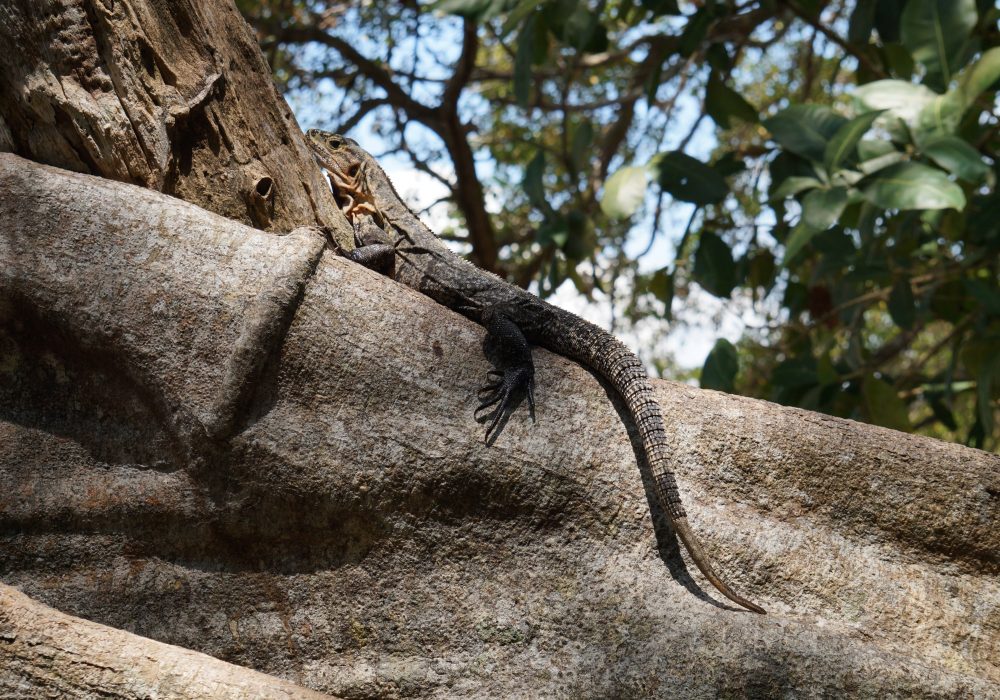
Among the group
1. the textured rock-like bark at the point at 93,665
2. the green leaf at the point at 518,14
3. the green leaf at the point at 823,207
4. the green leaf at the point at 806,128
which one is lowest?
the textured rock-like bark at the point at 93,665

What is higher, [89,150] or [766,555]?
[89,150]

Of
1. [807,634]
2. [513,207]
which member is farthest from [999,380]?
[513,207]

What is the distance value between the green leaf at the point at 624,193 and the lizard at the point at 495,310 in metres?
1.05

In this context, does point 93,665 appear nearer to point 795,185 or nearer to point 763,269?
point 795,185

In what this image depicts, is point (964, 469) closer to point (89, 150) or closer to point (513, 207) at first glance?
point (89, 150)

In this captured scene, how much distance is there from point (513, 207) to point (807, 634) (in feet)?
27.7

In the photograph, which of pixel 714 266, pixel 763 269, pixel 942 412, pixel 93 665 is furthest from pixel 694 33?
pixel 93 665

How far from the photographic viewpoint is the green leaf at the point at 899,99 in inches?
175

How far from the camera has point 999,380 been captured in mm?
5465

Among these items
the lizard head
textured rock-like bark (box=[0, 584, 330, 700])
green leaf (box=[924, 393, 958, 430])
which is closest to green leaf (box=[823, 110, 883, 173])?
the lizard head

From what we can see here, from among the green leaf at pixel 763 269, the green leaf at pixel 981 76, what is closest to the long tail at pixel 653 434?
the green leaf at pixel 981 76

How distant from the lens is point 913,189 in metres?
4.18

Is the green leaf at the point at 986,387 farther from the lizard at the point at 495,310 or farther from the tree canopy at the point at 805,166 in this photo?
the lizard at the point at 495,310

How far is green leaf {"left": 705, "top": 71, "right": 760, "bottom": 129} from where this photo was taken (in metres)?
5.65
